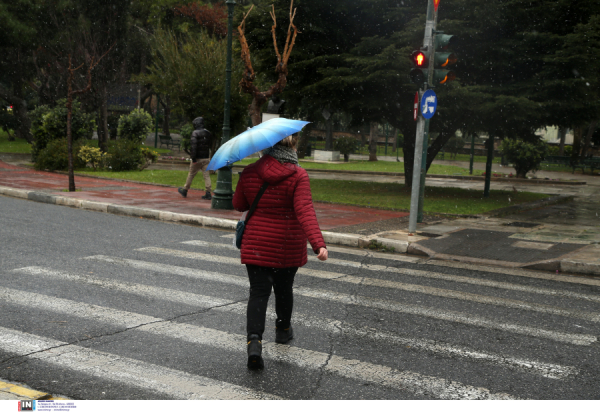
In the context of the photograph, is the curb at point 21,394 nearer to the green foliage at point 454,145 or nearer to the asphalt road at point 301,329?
the asphalt road at point 301,329

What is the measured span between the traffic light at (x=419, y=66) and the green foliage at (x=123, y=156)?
48.1ft

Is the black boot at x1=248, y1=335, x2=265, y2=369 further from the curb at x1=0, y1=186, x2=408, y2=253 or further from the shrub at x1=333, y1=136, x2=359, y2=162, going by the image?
the shrub at x1=333, y1=136, x2=359, y2=162

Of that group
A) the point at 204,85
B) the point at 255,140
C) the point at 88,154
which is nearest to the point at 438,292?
the point at 255,140

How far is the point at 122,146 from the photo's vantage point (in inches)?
912

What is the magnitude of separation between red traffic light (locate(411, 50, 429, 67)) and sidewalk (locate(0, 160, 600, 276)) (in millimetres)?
3063

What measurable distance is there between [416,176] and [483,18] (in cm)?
721

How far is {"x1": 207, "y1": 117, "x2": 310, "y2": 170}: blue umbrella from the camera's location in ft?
14.3

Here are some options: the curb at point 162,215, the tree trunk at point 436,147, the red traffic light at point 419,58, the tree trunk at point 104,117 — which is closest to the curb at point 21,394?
the curb at point 162,215

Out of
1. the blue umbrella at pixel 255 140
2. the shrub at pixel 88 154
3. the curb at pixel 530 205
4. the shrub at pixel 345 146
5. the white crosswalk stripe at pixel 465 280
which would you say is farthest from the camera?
the shrub at pixel 345 146

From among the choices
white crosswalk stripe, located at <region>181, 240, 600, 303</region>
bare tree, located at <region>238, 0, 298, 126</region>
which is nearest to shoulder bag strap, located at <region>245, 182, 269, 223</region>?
white crosswalk stripe, located at <region>181, 240, 600, 303</region>

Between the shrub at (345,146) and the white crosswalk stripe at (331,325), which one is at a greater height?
the shrub at (345,146)

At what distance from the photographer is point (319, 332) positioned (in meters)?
5.46

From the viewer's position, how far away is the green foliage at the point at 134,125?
27.2m

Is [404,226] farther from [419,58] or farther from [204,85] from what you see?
[204,85]
